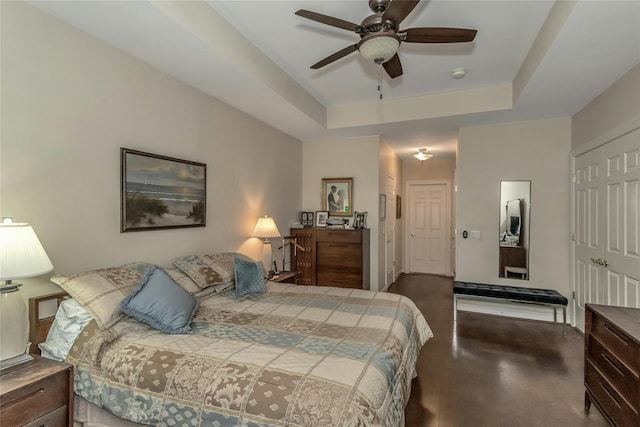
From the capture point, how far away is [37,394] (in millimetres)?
1391

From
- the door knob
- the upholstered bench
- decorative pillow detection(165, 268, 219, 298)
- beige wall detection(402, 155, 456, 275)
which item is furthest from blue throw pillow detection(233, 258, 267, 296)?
beige wall detection(402, 155, 456, 275)

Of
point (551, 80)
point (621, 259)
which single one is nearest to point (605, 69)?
point (551, 80)

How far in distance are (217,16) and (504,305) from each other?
4.62m

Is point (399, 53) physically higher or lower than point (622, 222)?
higher

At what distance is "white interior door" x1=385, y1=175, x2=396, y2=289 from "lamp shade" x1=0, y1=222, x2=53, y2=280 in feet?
15.3

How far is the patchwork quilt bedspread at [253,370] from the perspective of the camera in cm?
127

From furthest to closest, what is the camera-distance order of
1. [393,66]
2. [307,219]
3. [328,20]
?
[307,219], [393,66], [328,20]

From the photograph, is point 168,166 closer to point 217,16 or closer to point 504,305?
point 217,16

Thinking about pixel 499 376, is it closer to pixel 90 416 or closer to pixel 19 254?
pixel 90 416

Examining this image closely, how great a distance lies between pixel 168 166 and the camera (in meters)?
2.68

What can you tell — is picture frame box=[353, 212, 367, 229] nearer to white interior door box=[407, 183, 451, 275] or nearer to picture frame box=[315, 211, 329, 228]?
picture frame box=[315, 211, 329, 228]

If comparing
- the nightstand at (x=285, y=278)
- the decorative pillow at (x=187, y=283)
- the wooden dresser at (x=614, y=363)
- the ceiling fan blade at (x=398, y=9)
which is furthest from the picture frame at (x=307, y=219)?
the wooden dresser at (x=614, y=363)

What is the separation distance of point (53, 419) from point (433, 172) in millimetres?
6878

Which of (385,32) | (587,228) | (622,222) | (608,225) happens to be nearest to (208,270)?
(385,32)
